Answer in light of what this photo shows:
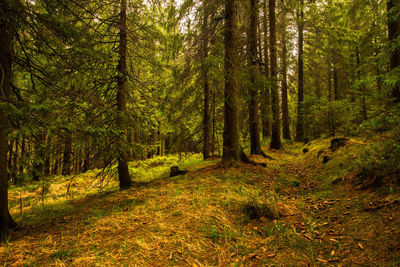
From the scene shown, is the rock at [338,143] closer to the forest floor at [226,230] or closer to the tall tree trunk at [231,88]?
the forest floor at [226,230]

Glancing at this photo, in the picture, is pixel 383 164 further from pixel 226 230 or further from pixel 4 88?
pixel 4 88

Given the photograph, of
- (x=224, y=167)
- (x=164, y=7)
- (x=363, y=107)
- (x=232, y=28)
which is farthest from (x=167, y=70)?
(x=363, y=107)

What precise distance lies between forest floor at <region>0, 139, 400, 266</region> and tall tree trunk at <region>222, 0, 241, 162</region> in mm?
2091

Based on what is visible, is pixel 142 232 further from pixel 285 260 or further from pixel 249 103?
pixel 249 103

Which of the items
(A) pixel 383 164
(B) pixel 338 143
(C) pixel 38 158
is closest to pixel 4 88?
(C) pixel 38 158

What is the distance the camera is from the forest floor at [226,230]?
7.67 feet

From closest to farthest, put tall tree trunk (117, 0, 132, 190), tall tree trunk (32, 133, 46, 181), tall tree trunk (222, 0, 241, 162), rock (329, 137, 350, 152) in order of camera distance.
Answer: tall tree trunk (32, 133, 46, 181) → tall tree trunk (117, 0, 132, 190) → tall tree trunk (222, 0, 241, 162) → rock (329, 137, 350, 152)

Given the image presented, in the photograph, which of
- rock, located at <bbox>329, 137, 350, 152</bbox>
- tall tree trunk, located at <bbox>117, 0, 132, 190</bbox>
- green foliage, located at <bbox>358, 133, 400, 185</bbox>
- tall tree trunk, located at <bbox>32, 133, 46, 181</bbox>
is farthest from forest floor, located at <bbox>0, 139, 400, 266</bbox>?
rock, located at <bbox>329, 137, 350, 152</bbox>

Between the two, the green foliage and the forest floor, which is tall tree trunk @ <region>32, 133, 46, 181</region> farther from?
the green foliage

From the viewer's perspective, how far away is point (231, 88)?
657cm

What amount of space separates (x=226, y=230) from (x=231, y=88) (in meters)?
4.85

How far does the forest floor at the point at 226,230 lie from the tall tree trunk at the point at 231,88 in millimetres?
2091

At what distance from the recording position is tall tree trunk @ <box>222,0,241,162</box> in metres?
6.45

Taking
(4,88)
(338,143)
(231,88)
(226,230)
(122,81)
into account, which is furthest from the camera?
(338,143)
